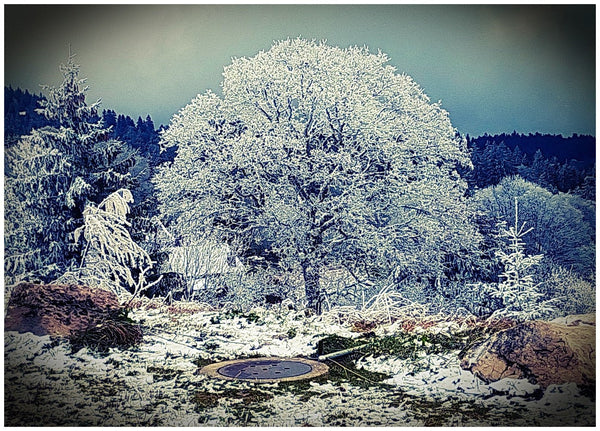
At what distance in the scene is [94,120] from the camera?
5250 millimetres

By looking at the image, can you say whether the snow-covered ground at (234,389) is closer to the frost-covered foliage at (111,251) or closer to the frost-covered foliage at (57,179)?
the frost-covered foliage at (111,251)

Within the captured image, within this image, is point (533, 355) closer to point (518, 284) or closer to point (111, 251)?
point (518, 284)

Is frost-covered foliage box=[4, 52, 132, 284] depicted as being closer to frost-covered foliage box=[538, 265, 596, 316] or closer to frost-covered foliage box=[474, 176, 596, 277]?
frost-covered foliage box=[474, 176, 596, 277]

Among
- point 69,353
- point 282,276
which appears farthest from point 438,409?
point 69,353

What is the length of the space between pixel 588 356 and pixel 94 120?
149 inches

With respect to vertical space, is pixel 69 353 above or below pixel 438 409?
above

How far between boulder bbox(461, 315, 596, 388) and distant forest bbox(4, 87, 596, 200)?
96 centimetres

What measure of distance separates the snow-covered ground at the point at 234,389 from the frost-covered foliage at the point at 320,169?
54cm

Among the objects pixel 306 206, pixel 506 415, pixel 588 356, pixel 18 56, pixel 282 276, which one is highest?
pixel 18 56

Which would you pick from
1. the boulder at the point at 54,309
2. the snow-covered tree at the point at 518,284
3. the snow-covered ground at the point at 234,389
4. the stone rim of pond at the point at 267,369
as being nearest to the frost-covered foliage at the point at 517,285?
the snow-covered tree at the point at 518,284

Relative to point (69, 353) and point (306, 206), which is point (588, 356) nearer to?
point (306, 206)

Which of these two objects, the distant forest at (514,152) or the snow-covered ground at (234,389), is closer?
A: the snow-covered ground at (234,389)

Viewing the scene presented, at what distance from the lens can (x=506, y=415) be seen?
5164 millimetres

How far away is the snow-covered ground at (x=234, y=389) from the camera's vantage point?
5109 mm
